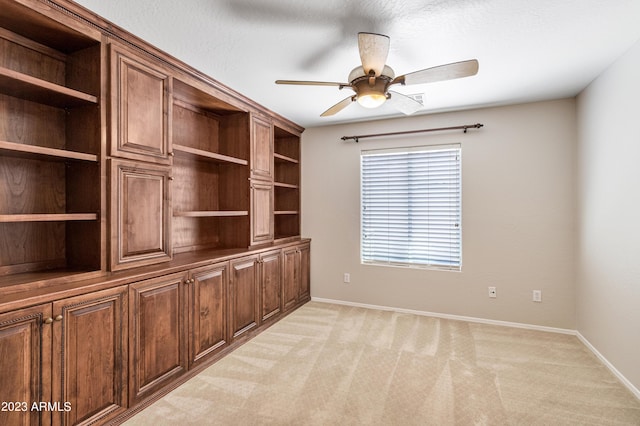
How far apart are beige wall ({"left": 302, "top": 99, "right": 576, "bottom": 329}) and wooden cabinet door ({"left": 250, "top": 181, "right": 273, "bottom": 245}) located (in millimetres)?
1088

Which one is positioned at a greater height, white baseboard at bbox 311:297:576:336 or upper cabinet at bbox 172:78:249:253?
upper cabinet at bbox 172:78:249:253

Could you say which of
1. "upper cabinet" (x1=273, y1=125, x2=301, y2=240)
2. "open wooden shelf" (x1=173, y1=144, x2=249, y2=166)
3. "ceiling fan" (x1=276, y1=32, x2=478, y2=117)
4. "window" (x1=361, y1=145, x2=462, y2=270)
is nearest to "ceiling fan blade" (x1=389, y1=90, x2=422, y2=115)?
"ceiling fan" (x1=276, y1=32, x2=478, y2=117)

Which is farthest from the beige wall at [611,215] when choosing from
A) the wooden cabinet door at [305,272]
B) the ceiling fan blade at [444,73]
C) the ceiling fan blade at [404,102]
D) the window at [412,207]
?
the wooden cabinet door at [305,272]

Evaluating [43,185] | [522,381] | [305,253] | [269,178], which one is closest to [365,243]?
[305,253]

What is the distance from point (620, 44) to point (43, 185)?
4033 millimetres

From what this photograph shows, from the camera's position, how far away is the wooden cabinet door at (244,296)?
3.01 m

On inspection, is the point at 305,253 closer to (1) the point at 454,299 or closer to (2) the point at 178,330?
(1) the point at 454,299

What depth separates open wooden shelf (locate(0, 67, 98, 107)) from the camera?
5.29ft

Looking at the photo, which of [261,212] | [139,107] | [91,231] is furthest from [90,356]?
[261,212]

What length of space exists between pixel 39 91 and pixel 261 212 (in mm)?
2175

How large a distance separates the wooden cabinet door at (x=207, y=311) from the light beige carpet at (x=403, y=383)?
0.17 m

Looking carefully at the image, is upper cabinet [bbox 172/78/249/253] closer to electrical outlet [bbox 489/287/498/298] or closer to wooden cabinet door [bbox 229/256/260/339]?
wooden cabinet door [bbox 229/256/260/339]

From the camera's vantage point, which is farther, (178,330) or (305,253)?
(305,253)

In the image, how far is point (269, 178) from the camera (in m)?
3.80
